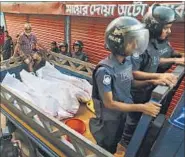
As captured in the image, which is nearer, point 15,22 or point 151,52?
point 151,52

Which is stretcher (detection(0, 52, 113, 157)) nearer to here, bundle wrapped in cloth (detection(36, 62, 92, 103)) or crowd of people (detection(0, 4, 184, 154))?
bundle wrapped in cloth (detection(36, 62, 92, 103))

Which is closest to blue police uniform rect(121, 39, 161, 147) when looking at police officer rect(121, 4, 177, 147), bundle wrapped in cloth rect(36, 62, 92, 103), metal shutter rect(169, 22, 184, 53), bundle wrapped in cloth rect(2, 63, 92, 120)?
police officer rect(121, 4, 177, 147)

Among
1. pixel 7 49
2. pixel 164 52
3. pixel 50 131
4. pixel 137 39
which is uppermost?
pixel 137 39

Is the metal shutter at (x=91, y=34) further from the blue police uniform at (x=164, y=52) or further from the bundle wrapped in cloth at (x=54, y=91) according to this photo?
the blue police uniform at (x=164, y=52)

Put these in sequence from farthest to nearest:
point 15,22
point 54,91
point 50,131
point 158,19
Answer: point 15,22, point 54,91, point 50,131, point 158,19

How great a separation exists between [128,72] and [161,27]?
1.68 feet

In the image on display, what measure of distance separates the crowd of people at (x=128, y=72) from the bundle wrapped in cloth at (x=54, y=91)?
994 millimetres

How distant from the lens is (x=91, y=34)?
7.09 meters

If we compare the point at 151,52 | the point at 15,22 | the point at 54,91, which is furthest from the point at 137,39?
the point at 15,22

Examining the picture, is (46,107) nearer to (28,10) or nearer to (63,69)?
(63,69)

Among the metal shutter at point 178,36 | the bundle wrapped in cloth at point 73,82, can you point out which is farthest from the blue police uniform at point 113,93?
the metal shutter at point 178,36

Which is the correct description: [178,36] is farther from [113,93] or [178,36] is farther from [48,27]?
[48,27]

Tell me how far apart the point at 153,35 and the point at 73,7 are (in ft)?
16.2

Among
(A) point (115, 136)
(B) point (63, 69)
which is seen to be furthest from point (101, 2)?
(A) point (115, 136)
